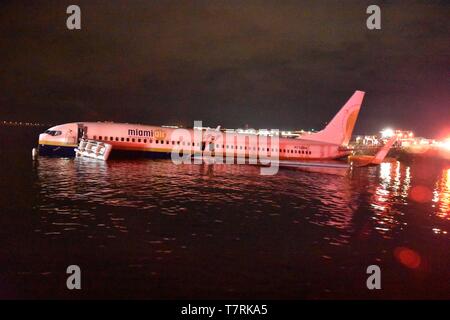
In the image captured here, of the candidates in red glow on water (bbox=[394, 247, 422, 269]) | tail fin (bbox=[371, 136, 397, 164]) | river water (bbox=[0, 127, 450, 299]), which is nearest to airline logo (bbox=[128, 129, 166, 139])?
river water (bbox=[0, 127, 450, 299])

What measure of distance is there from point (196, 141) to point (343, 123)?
74.3 feet

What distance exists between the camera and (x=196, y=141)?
51.3m

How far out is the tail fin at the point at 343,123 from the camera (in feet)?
184

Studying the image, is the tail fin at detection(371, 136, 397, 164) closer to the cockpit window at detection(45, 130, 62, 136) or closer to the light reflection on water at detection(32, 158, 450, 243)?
the light reflection on water at detection(32, 158, 450, 243)

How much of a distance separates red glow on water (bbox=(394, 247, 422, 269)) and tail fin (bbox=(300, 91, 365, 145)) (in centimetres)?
4081

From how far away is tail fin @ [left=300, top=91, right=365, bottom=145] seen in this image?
184 feet

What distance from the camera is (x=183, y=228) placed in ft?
62.5

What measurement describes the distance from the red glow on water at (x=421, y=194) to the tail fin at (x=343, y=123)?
19118mm

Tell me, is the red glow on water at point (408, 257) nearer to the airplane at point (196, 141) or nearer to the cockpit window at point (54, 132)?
the airplane at point (196, 141)

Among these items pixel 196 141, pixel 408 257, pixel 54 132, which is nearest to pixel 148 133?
pixel 196 141

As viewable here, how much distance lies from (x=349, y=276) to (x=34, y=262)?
11910 mm

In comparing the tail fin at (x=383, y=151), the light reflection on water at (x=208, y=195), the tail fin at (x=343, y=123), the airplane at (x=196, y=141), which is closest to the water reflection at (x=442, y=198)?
the light reflection on water at (x=208, y=195)

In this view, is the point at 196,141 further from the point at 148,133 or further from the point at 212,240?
the point at 212,240

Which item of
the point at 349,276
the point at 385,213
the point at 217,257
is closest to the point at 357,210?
the point at 385,213
